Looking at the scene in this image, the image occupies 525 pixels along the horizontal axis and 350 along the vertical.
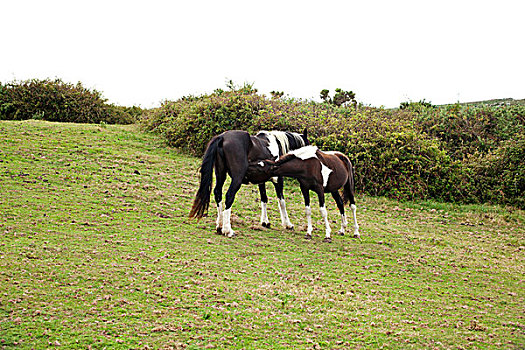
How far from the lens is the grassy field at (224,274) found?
16.1 feet

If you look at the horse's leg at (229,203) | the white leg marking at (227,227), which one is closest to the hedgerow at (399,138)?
the horse's leg at (229,203)

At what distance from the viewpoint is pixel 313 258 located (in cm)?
792

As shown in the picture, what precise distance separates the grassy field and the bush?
24.2 ft

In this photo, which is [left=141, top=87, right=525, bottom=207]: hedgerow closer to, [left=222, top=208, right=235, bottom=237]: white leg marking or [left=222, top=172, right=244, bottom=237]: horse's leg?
[left=222, top=172, right=244, bottom=237]: horse's leg

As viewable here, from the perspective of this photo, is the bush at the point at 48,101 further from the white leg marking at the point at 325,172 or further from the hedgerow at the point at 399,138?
the white leg marking at the point at 325,172

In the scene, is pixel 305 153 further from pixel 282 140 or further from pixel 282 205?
pixel 282 205

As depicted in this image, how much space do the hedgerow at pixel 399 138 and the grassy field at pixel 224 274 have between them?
1.84m

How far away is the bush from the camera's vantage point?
754 inches

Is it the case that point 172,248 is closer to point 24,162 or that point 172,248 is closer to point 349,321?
point 349,321

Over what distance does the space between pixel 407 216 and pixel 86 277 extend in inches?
364

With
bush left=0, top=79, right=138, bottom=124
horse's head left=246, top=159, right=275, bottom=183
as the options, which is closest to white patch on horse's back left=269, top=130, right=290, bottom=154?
horse's head left=246, top=159, right=275, bottom=183

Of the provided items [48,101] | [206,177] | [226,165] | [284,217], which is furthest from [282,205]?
[48,101]

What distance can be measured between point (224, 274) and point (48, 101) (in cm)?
1639

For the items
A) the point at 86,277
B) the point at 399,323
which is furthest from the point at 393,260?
the point at 86,277
